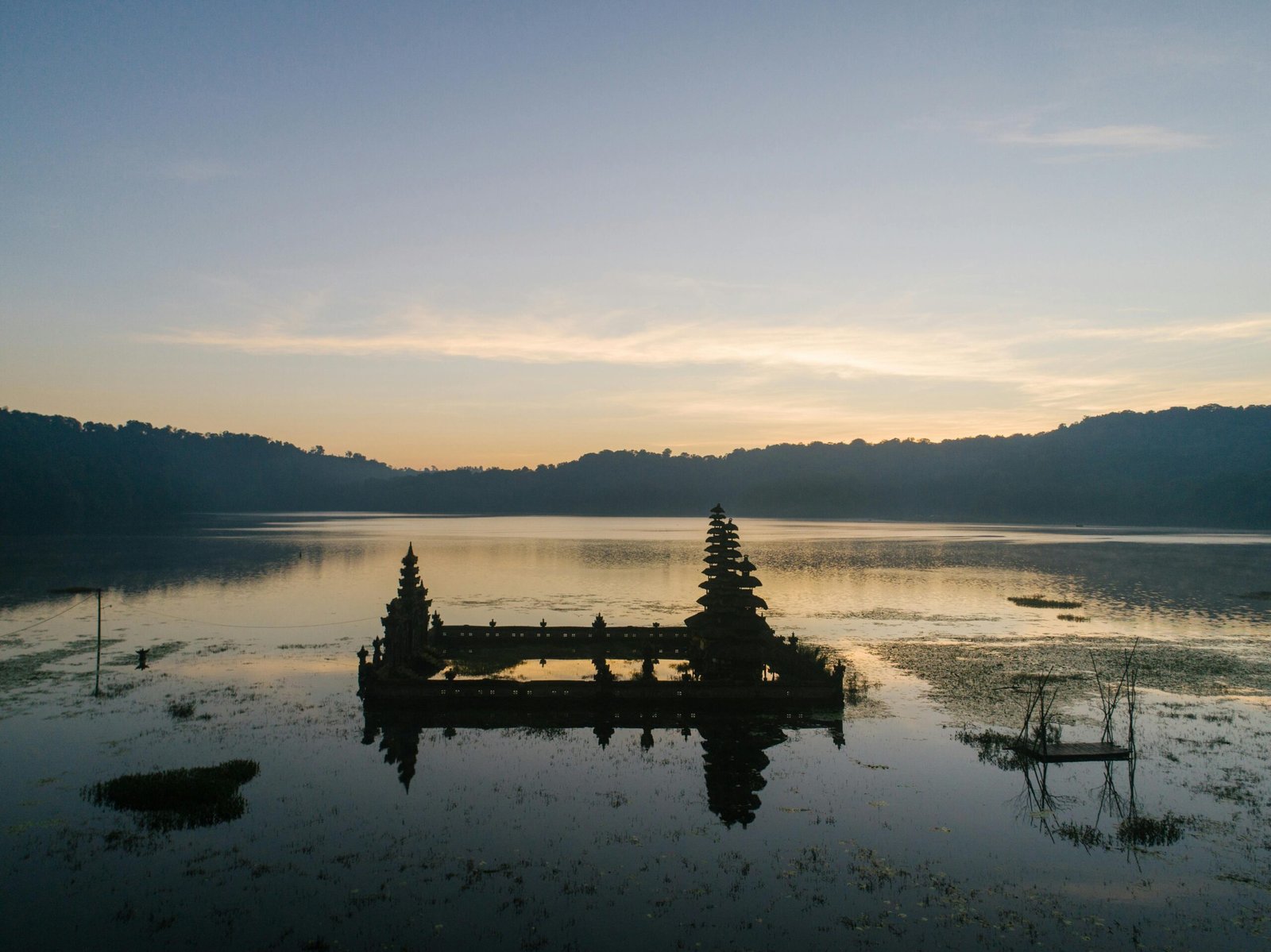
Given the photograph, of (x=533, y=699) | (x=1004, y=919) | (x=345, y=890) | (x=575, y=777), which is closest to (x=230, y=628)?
(x=533, y=699)

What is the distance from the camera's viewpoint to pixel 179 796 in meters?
24.1

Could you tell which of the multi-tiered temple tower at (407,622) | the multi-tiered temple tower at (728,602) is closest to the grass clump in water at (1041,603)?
the multi-tiered temple tower at (728,602)

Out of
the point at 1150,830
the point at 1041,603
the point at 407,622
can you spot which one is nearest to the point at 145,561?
the point at 407,622

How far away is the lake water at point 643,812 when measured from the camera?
17.3 m

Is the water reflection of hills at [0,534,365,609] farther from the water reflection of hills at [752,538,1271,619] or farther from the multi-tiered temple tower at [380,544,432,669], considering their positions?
the water reflection of hills at [752,538,1271,619]

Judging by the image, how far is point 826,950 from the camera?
53.6ft

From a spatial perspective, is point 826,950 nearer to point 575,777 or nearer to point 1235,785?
point 575,777

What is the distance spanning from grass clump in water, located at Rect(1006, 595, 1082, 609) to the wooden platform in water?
4443 cm

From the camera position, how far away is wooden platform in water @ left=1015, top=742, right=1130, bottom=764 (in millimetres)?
27656

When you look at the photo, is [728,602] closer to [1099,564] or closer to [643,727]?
[643,727]

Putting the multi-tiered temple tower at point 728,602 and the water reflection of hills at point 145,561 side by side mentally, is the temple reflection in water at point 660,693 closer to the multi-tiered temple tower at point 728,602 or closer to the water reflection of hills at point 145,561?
the multi-tiered temple tower at point 728,602

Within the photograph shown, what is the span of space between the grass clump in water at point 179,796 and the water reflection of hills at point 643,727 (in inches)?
193

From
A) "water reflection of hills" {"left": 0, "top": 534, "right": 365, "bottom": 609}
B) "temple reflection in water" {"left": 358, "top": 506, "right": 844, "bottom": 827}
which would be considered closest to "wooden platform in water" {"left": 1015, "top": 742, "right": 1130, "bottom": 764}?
"temple reflection in water" {"left": 358, "top": 506, "right": 844, "bottom": 827}

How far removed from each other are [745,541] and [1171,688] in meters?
131
